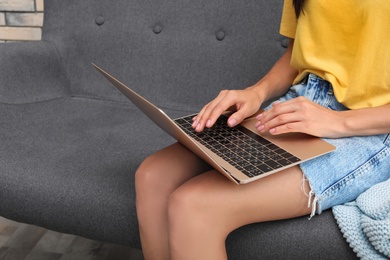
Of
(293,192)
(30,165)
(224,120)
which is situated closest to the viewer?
(293,192)

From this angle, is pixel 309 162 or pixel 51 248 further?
pixel 51 248

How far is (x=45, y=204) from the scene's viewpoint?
1.05 m

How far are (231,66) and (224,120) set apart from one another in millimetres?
520

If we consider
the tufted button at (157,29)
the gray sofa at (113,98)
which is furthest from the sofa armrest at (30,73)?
the tufted button at (157,29)

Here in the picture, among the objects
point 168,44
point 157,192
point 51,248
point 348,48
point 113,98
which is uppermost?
point 348,48

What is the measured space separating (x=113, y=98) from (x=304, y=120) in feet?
3.01

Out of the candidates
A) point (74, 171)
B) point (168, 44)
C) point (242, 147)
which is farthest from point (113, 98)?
point (242, 147)

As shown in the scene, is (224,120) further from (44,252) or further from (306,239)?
Result: (44,252)

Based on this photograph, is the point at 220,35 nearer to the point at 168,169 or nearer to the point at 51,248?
the point at 168,169

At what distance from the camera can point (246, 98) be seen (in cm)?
95

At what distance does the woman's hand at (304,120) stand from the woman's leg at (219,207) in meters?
0.07

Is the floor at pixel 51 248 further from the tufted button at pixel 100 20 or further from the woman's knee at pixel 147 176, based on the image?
the tufted button at pixel 100 20

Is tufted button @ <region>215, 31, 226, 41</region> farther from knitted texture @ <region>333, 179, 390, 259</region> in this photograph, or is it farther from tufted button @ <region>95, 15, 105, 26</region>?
knitted texture @ <region>333, 179, 390, 259</region>

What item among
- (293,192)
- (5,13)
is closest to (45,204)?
(293,192)
